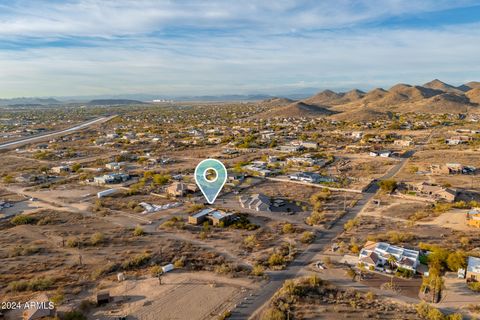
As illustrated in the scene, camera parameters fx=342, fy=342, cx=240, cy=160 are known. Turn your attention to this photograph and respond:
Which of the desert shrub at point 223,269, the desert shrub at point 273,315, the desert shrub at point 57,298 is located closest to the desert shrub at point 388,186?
the desert shrub at point 223,269

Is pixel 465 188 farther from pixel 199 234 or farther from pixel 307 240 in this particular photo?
pixel 199 234

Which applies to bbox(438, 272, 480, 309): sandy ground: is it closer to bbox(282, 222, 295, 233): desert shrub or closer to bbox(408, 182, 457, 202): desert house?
bbox(282, 222, 295, 233): desert shrub

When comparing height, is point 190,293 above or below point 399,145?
below

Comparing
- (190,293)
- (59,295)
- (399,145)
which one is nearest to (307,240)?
(190,293)

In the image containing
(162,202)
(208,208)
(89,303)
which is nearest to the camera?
(89,303)

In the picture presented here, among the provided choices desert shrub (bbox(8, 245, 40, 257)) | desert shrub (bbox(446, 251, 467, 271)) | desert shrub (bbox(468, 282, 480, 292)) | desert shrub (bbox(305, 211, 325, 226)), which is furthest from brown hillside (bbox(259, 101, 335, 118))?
desert shrub (bbox(468, 282, 480, 292))

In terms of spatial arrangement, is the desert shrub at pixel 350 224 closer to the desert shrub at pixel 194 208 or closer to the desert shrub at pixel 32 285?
the desert shrub at pixel 194 208
